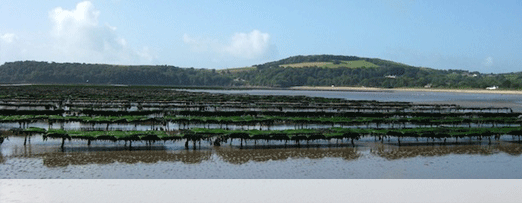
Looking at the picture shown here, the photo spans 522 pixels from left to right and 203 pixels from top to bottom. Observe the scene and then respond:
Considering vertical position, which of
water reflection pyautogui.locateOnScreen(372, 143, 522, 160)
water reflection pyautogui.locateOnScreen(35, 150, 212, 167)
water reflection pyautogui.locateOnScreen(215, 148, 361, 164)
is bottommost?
water reflection pyautogui.locateOnScreen(372, 143, 522, 160)

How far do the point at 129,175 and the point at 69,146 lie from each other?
11469 millimetres

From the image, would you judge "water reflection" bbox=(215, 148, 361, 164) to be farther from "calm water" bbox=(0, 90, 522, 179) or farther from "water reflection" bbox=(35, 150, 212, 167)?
"water reflection" bbox=(35, 150, 212, 167)

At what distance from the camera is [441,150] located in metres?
36.1

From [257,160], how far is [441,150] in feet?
50.3

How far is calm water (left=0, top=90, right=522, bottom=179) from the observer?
2634 centimetres

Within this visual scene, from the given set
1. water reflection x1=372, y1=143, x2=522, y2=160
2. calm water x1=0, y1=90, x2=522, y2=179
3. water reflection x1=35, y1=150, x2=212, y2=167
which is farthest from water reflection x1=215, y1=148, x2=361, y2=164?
water reflection x1=372, y1=143, x2=522, y2=160

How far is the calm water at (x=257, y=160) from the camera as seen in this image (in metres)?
26.3

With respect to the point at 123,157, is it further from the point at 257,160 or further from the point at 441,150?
the point at 441,150

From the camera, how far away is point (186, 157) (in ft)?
103
